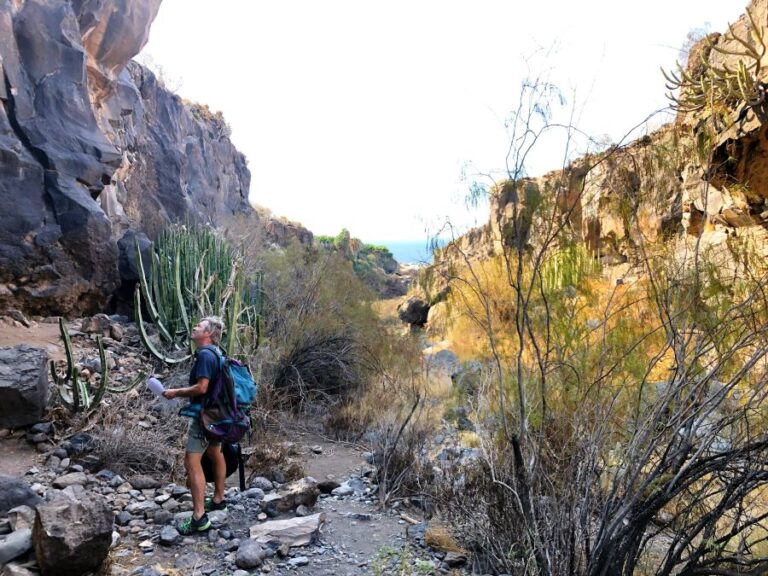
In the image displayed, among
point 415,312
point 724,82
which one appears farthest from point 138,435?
point 415,312

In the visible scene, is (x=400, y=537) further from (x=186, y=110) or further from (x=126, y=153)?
(x=186, y=110)

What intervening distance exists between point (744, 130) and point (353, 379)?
20.6 ft

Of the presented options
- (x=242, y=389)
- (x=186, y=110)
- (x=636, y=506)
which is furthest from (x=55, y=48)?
(x=186, y=110)

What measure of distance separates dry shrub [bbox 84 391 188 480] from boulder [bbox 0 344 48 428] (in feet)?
1.71

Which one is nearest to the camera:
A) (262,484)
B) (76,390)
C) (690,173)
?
(262,484)

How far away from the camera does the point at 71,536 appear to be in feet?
10.9

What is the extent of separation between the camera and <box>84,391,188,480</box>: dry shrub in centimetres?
543

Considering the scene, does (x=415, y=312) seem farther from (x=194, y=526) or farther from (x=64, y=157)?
(x=194, y=526)

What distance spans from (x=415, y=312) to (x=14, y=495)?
58.1ft

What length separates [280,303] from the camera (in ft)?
36.1

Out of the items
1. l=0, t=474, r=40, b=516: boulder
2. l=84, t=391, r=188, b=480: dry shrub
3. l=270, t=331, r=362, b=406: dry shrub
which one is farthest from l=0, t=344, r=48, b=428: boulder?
l=270, t=331, r=362, b=406: dry shrub

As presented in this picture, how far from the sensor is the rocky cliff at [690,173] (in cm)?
347

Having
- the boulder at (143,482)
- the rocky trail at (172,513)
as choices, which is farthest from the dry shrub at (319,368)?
the boulder at (143,482)

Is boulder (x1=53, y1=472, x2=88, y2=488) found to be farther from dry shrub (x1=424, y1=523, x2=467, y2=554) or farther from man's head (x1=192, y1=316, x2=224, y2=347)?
dry shrub (x1=424, y1=523, x2=467, y2=554)
